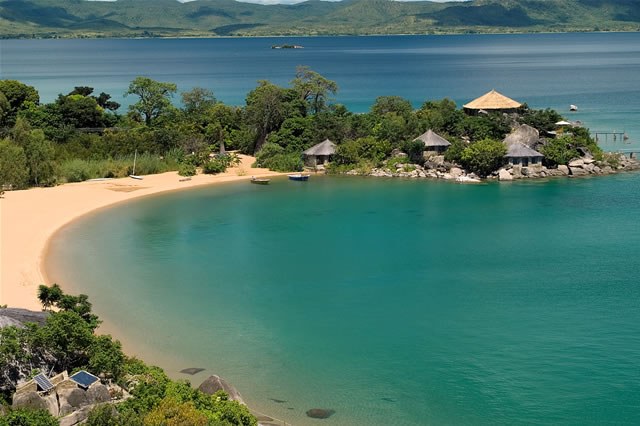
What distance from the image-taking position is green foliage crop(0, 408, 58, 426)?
12.8 metres

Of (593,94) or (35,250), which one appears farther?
(593,94)

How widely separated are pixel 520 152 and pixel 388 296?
21095 mm

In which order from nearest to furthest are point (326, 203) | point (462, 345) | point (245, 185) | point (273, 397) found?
point (273, 397)
point (462, 345)
point (326, 203)
point (245, 185)

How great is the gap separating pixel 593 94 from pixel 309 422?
73.5m

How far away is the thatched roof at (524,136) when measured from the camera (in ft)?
139

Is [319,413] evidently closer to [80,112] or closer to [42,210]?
[42,210]

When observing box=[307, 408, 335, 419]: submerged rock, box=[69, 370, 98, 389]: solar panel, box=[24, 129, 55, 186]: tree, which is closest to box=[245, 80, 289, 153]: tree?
box=[24, 129, 55, 186]: tree

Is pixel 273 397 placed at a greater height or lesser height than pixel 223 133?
lesser

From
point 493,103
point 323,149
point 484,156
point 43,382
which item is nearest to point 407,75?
point 493,103

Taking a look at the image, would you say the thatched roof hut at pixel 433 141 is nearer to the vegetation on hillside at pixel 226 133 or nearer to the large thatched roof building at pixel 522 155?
the vegetation on hillside at pixel 226 133

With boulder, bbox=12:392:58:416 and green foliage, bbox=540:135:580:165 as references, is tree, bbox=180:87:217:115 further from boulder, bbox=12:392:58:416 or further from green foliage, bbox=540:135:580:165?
boulder, bbox=12:392:58:416

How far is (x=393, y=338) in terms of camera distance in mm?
20203

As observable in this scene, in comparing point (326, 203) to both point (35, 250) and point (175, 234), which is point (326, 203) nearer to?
point (175, 234)

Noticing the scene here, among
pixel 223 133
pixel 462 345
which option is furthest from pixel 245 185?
pixel 462 345
